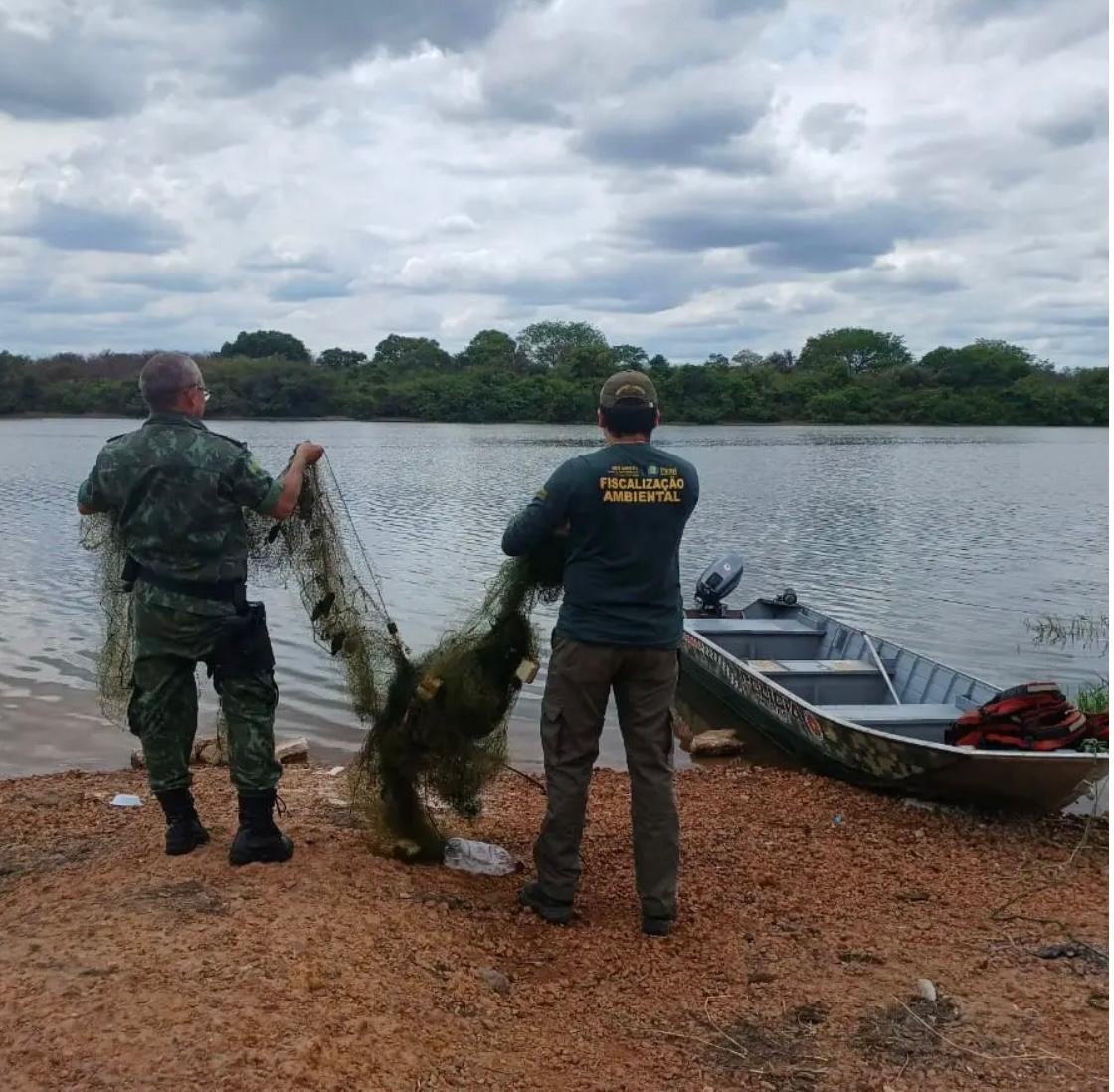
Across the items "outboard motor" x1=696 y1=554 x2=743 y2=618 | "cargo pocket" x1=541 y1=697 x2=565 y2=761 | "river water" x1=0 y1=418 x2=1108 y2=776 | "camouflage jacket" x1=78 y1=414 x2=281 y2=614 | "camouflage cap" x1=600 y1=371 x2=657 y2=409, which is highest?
"camouflage cap" x1=600 y1=371 x2=657 y2=409

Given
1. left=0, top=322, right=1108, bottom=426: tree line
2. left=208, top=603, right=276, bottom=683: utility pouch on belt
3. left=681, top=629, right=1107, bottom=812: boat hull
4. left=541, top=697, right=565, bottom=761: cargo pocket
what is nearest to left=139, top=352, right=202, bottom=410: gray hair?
left=208, top=603, right=276, bottom=683: utility pouch on belt

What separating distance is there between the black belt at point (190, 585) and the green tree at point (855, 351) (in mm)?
105570

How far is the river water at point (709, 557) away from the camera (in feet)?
40.7

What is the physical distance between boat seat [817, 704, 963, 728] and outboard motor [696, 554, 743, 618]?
4.69 metres

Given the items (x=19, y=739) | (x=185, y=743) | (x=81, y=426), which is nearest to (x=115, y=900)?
(x=185, y=743)

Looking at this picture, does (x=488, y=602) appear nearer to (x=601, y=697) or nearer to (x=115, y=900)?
(x=601, y=697)

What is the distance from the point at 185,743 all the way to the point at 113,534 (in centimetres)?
109

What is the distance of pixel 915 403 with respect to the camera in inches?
3575

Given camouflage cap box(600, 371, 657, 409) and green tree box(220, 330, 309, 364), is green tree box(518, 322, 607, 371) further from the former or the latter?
camouflage cap box(600, 371, 657, 409)

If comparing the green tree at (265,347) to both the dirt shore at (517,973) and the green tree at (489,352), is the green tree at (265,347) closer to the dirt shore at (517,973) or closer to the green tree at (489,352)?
the green tree at (489,352)

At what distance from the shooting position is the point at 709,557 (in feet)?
76.6

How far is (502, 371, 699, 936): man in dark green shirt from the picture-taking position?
16.8 feet

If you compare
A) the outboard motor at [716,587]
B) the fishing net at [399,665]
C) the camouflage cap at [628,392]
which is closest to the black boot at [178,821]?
the fishing net at [399,665]

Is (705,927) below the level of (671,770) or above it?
below
